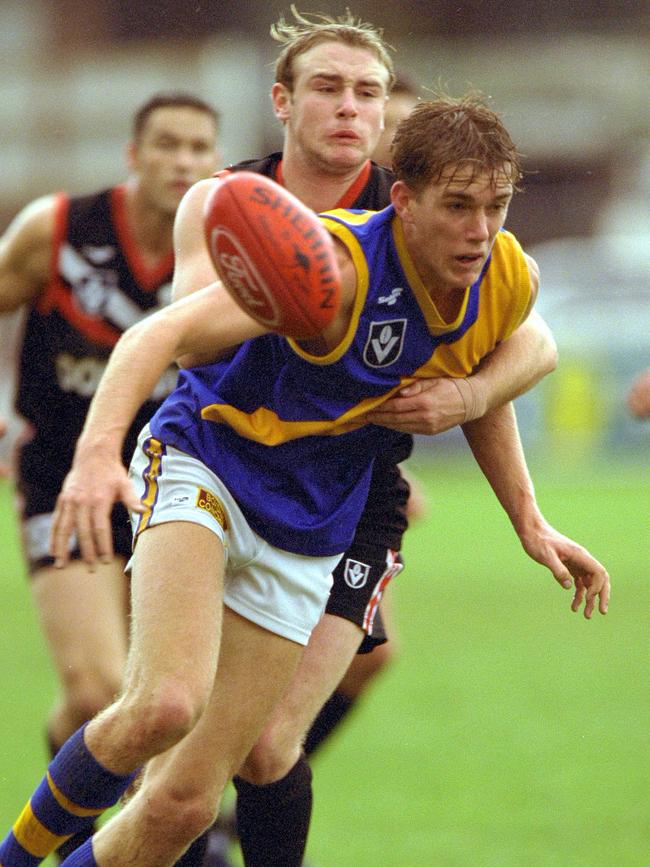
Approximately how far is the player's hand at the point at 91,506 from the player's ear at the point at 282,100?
55.7 inches

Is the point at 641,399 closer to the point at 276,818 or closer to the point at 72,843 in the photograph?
the point at 276,818

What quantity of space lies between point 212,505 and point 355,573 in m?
0.67

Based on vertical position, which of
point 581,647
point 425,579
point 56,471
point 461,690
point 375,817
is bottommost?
point 425,579

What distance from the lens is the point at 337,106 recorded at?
4.54m

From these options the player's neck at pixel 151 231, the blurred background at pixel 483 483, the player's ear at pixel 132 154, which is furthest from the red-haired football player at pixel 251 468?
the player's ear at pixel 132 154

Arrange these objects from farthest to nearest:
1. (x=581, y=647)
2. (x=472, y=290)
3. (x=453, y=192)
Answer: (x=581, y=647), (x=472, y=290), (x=453, y=192)

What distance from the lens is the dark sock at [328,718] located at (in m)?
5.77

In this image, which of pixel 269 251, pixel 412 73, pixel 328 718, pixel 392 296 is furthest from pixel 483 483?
pixel 269 251

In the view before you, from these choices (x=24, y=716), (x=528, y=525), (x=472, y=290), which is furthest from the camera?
(x=24, y=716)

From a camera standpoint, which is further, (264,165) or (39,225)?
(39,225)

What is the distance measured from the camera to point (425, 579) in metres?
12.9

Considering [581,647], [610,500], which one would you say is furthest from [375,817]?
[610,500]

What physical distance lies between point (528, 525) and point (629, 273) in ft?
65.2

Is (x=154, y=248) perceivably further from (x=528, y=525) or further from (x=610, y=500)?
(x=610, y=500)
